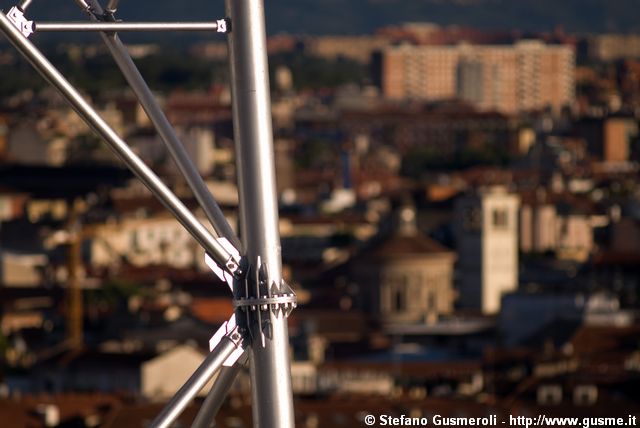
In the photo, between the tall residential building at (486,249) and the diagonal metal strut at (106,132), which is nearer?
the diagonal metal strut at (106,132)

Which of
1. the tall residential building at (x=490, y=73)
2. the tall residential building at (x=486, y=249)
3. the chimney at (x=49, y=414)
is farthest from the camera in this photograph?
the tall residential building at (x=490, y=73)

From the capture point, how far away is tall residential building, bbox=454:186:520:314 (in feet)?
126

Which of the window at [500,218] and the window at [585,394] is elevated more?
the window at [585,394]

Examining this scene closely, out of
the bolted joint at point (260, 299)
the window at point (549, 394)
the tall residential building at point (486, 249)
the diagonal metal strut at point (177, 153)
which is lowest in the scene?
the tall residential building at point (486, 249)

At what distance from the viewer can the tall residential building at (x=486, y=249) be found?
3834 centimetres

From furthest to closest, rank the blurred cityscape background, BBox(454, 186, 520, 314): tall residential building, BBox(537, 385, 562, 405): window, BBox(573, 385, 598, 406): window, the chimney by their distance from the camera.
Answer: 1. BBox(454, 186, 520, 314): tall residential building
2. the blurred cityscape background
3. the chimney
4. BBox(537, 385, 562, 405): window
5. BBox(573, 385, 598, 406): window

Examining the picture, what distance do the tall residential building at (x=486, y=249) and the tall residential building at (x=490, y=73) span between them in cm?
6591

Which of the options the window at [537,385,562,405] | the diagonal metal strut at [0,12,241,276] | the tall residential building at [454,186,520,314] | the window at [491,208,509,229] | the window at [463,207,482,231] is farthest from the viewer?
the window at [463,207,482,231]

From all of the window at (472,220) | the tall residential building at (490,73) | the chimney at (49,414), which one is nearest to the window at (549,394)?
the chimney at (49,414)

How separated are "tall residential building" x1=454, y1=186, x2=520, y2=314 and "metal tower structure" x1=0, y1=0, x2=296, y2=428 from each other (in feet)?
115

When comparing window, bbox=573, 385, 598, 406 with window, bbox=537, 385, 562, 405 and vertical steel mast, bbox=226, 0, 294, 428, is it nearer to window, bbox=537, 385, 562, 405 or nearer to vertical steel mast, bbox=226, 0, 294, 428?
window, bbox=537, 385, 562, 405

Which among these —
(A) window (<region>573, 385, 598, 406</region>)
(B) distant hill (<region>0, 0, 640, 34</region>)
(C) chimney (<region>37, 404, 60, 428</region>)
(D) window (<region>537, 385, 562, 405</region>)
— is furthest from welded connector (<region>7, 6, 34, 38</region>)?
(B) distant hill (<region>0, 0, 640, 34</region>)

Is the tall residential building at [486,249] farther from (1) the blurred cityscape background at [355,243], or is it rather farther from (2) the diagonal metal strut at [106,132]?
(2) the diagonal metal strut at [106,132]

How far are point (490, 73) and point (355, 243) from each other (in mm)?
65355
